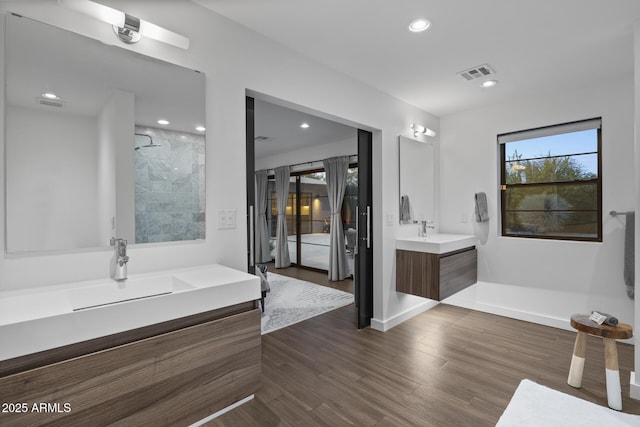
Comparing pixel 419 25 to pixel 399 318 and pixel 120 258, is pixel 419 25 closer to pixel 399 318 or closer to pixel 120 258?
pixel 120 258

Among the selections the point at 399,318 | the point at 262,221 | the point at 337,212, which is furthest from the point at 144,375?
the point at 262,221

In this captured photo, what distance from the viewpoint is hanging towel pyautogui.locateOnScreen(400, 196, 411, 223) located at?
11.3 feet

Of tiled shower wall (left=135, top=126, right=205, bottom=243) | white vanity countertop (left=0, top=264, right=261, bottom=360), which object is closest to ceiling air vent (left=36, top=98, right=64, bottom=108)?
tiled shower wall (left=135, top=126, right=205, bottom=243)

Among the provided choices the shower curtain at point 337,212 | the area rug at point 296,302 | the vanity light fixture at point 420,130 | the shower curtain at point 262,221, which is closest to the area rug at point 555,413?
the area rug at point 296,302

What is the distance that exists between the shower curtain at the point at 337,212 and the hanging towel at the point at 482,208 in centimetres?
229

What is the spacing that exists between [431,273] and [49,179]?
2.91 meters

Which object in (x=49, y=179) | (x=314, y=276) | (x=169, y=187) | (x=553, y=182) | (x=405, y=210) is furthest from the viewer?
(x=314, y=276)

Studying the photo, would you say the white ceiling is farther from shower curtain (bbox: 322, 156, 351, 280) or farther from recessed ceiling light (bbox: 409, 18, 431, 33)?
shower curtain (bbox: 322, 156, 351, 280)

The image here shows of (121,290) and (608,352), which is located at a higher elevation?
(121,290)

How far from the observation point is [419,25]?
Answer: 6.82 feet

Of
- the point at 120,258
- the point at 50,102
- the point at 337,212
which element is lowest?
the point at 120,258

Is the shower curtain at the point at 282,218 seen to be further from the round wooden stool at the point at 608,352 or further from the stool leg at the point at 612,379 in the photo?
the stool leg at the point at 612,379

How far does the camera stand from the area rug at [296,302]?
11.5 feet

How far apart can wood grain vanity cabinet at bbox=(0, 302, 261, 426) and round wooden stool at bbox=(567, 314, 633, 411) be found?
2.19 m
